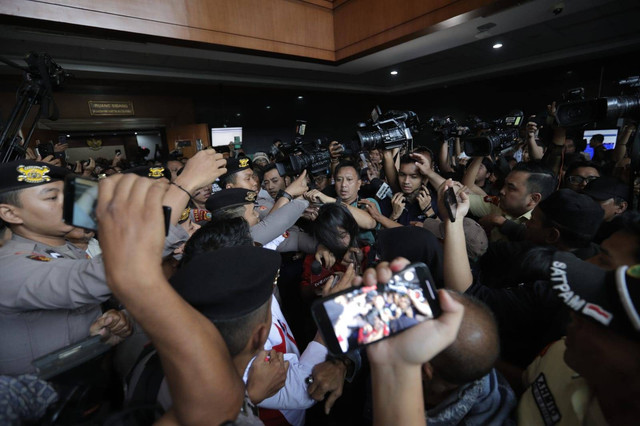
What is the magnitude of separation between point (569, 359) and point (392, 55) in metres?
4.57

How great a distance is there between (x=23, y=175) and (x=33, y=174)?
29mm

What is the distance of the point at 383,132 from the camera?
2102mm

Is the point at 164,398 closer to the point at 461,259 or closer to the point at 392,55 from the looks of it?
the point at 461,259

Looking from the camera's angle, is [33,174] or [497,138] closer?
[33,174]

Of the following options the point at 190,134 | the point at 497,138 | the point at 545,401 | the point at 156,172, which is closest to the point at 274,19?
the point at 156,172

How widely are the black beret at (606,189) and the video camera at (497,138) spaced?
68 centimetres

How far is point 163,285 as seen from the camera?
0.43m

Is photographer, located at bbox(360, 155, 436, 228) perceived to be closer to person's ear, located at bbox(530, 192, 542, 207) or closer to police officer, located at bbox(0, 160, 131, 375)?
person's ear, located at bbox(530, 192, 542, 207)

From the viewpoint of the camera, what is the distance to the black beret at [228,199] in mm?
1751

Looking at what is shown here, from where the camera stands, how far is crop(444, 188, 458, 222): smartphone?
3.66ft

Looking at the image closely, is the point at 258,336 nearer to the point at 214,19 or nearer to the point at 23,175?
the point at 23,175

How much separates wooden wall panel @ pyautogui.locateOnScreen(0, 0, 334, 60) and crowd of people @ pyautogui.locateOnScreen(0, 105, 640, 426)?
2128 mm

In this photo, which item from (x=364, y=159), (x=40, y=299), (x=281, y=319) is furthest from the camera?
(x=364, y=159)

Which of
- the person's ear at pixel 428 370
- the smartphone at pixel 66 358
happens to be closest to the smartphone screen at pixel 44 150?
the smartphone at pixel 66 358
